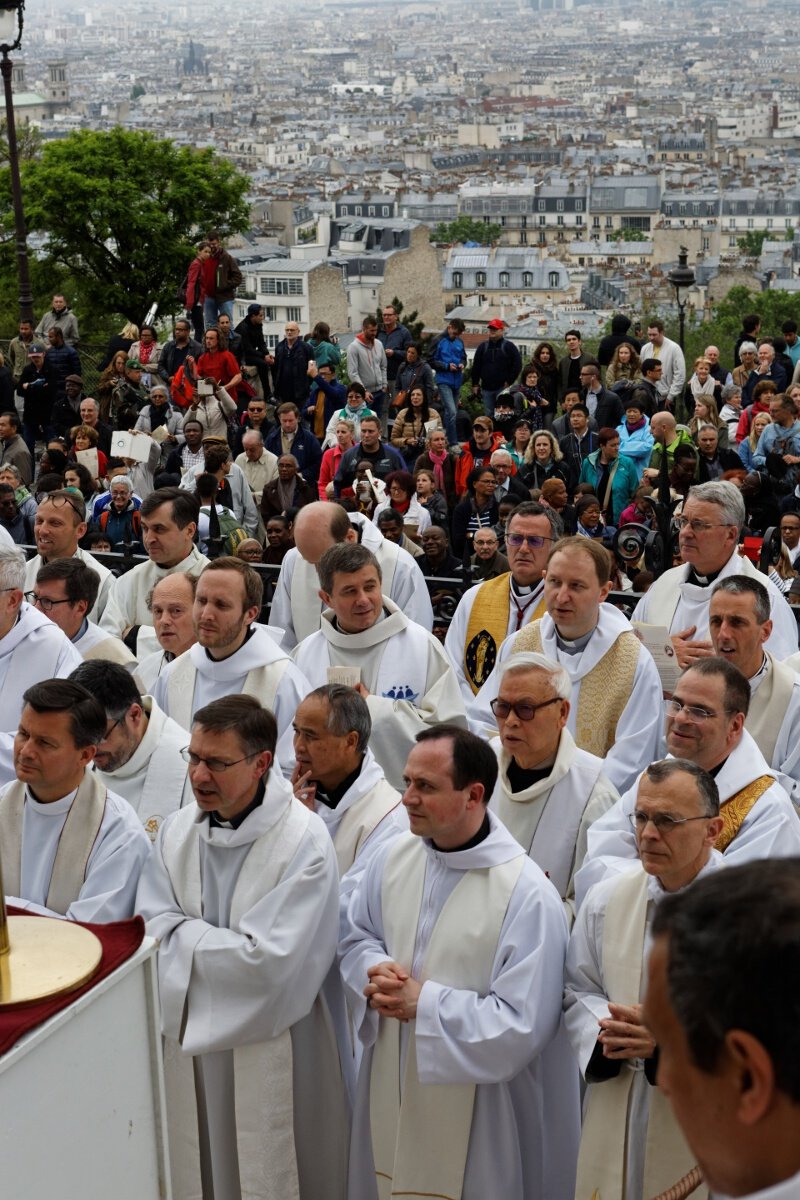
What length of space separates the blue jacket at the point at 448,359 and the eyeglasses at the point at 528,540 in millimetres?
7177

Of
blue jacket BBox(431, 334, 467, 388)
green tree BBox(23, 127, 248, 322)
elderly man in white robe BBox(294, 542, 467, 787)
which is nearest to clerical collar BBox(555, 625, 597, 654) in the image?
elderly man in white robe BBox(294, 542, 467, 787)

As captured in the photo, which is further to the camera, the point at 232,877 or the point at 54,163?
the point at 54,163

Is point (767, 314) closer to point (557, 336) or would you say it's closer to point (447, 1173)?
point (557, 336)

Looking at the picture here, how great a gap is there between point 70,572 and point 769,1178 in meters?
4.39

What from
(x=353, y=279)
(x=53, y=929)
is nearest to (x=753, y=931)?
(x=53, y=929)

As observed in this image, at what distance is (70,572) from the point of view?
18.8 ft

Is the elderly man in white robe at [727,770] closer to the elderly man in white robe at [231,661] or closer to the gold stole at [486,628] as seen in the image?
the elderly man in white robe at [231,661]

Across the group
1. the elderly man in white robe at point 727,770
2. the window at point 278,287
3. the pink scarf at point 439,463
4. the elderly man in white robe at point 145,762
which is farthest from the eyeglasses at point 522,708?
the window at point 278,287

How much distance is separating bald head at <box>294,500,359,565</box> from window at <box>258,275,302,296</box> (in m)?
60.2

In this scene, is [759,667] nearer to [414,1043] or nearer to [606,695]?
[606,695]

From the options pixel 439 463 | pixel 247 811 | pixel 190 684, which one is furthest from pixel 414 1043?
pixel 439 463

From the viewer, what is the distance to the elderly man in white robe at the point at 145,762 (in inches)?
176

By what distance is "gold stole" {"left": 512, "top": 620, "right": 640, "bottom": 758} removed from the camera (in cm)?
523

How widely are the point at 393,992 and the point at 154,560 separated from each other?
3.02 m
